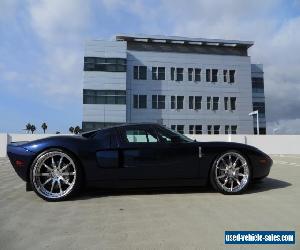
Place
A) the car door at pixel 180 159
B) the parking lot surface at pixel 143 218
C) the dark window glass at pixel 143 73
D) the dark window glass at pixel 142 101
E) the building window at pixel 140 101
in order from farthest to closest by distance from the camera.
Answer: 1. the dark window glass at pixel 143 73
2. the dark window glass at pixel 142 101
3. the building window at pixel 140 101
4. the car door at pixel 180 159
5. the parking lot surface at pixel 143 218

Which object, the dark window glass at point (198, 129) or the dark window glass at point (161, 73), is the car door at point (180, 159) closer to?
the dark window glass at point (161, 73)

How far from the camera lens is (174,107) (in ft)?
169

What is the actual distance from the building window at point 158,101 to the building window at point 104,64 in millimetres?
5884

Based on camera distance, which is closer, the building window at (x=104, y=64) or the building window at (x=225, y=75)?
the building window at (x=104, y=64)

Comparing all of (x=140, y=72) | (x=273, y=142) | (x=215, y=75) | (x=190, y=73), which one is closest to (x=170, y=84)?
(x=190, y=73)

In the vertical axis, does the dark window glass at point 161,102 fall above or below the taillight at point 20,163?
above

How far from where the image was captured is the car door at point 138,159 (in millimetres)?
5680

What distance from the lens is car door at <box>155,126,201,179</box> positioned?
18.9 ft

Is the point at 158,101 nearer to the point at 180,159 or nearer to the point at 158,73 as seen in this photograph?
the point at 158,73

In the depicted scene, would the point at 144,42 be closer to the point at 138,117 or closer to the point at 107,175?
the point at 138,117

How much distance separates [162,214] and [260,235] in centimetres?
130

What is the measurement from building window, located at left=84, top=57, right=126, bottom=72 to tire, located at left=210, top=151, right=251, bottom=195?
1715 inches

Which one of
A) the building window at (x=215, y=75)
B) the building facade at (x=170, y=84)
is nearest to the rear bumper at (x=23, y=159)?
the building facade at (x=170, y=84)

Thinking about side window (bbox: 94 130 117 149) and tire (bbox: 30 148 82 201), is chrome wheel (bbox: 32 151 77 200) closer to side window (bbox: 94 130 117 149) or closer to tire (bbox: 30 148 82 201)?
tire (bbox: 30 148 82 201)
